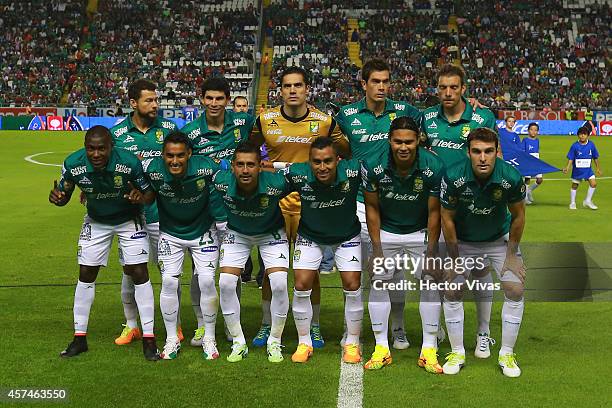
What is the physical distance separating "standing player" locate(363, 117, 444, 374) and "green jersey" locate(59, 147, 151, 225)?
7.12 ft

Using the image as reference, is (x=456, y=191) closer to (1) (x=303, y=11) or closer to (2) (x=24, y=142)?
(2) (x=24, y=142)

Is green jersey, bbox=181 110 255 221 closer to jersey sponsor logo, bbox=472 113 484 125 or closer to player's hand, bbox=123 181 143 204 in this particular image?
player's hand, bbox=123 181 143 204

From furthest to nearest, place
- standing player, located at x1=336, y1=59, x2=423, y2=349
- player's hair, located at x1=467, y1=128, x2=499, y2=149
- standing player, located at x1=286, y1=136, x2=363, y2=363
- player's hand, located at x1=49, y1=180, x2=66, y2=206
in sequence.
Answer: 1. standing player, located at x1=336, y1=59, x2=423, y2=349
2. player's hand, located at x1=49, y1=180, x2=66, y2=206
3. standing player, located at x1=286, y1=136, x2=363, y2=363
4. player's hair, located at x1=467, y1=128, x2=499, y2=149

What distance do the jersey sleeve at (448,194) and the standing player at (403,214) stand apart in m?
Result: 0.18

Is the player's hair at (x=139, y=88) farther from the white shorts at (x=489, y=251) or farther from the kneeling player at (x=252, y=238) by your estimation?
the white shorts at (x=489, y=251)

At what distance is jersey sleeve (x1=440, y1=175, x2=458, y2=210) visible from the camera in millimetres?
6301

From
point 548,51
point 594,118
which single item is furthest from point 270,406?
point 548,51

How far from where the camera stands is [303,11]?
5281 cm

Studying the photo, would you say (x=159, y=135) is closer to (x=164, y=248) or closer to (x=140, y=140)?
(x=140, y=140)

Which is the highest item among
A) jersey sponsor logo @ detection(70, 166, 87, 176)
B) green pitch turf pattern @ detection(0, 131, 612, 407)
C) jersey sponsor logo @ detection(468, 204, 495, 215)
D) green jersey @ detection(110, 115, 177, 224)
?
green jersey @ detection(110, 115, 177, 224)

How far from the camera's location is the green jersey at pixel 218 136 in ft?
25.7

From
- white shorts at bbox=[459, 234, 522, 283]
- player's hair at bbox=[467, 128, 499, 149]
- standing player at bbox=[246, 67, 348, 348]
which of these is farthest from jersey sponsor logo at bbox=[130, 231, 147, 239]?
player's hair at bbox=[467, 128, 499, 149]

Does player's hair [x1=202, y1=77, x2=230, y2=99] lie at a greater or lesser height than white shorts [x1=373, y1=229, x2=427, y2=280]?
greater

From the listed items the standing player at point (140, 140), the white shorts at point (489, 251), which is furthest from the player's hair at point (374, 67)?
the standing player at point (140, 140)
